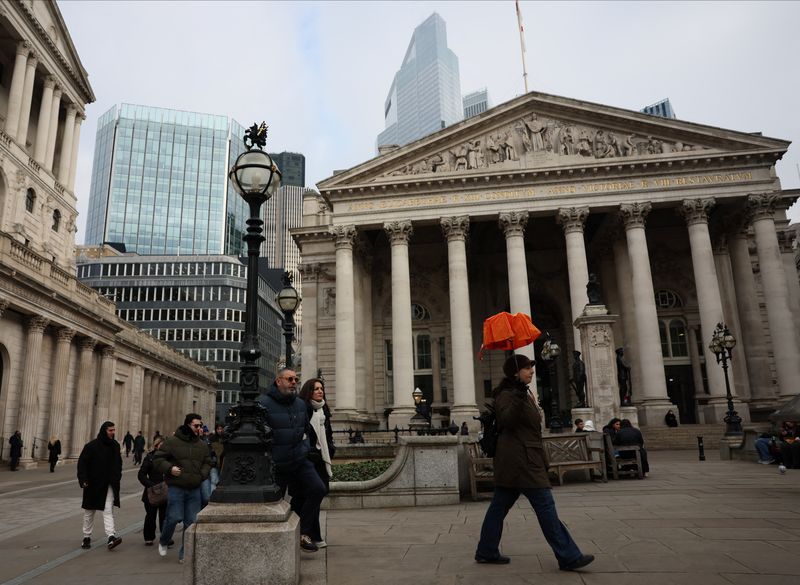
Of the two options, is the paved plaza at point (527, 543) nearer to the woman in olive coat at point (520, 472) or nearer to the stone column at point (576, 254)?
the woman in olive coat at point (520, 472)

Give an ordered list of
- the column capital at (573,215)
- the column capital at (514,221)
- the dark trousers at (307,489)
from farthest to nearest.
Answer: the column capital at (514,221) → the column capital at (573,215) → the dark trousers at (307,489)

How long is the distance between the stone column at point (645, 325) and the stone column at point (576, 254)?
2.65 meters

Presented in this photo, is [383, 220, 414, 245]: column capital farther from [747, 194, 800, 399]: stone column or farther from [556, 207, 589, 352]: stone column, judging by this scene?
[747, 194, 800, 399]: stone column

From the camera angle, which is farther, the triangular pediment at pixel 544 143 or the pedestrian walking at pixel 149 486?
the triangular pediment at pixel 544 143

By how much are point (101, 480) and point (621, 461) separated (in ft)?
39.8

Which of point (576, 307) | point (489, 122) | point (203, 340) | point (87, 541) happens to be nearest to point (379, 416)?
point (576, 307)

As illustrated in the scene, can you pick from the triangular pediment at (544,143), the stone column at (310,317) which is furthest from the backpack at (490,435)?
the stone column at (310,317)

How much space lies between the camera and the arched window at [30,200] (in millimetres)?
36688

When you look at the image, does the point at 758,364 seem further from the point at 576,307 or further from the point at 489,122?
the point at 489,122

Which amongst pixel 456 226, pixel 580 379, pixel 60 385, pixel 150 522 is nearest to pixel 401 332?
pixel 456 226

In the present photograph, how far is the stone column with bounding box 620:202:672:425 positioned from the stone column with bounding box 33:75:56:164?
3889 centimetres

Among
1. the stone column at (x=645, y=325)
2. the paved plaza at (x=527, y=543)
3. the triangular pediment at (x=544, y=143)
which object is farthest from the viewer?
the triangular pediment at (x=544, y=143)

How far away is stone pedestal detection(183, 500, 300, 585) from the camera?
17.5 ft

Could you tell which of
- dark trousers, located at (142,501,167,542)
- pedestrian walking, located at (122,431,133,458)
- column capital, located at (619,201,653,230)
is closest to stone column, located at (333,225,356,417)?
pedestrian walking, located at (122,431,133,458)
